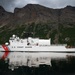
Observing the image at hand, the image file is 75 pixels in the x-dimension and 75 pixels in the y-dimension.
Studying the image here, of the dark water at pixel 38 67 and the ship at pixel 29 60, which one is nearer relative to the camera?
the dark water at pixel 38 67

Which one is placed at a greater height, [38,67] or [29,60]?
[38,67]

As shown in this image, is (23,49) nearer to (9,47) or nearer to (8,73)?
(9,47)

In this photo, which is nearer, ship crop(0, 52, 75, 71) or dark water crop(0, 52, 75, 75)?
dark water crop(0, 52, 75, 75)

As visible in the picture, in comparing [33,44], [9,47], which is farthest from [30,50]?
[9,47]

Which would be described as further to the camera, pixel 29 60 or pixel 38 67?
pixel 29 60

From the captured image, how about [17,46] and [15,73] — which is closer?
[15,73]

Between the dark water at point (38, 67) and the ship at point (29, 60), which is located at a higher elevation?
the dark water at point (38, 67)

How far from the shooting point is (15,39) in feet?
481

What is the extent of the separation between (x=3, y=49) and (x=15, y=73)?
94541 mm

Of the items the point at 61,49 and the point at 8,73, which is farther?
the point at 61,49

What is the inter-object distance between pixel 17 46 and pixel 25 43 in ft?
17.6

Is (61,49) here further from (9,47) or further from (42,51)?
(9,47)

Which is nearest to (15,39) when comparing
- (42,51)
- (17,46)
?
(17,46)

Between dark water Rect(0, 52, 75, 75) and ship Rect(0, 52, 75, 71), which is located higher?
dark water Rect(0, 52, 75, 75)
